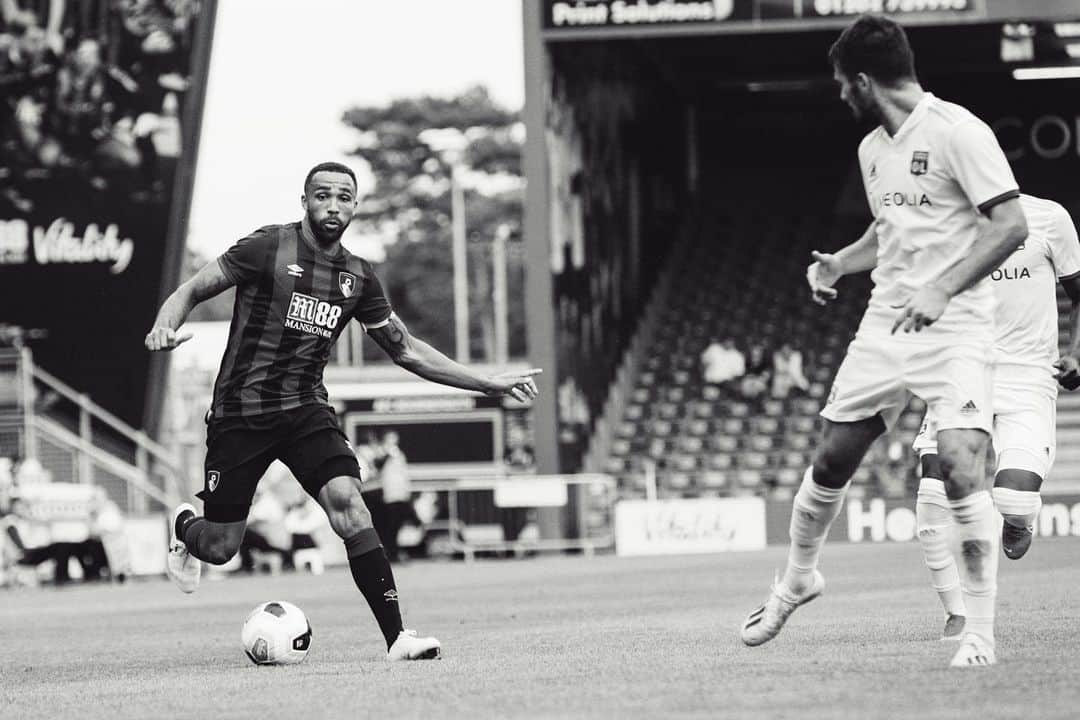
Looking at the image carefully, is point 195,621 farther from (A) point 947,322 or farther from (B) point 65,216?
(B) point 65,216

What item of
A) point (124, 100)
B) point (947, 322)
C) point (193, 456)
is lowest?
point (193, 456)

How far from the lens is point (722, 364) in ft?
99.3

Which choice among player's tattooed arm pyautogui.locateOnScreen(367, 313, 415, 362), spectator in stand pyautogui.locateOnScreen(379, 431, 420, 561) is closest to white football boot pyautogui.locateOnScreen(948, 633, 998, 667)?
player's tattooed arm pyautogui.locateOnScreen(367, 313, 415, 362)

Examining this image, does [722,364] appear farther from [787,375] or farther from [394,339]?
[394,339]

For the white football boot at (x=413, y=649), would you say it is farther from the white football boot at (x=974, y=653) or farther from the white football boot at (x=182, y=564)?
the white football boot at (x=974, y=653)

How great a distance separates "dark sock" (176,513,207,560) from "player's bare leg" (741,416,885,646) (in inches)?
104

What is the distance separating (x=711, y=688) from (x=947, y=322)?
1.61 m

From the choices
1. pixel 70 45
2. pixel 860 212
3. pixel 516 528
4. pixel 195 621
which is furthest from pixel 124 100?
pixel 195 621

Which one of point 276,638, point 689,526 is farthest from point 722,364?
point 276,638

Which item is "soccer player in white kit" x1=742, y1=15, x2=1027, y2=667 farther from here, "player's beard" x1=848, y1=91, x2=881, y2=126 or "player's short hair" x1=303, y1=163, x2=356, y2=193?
"player's short hair" x1=303, y1=163, x2=356, y2=193

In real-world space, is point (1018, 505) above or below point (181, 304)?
below

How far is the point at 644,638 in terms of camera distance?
8.97 metres

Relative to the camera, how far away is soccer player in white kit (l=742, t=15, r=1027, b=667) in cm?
647

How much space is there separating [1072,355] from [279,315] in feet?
12.4
